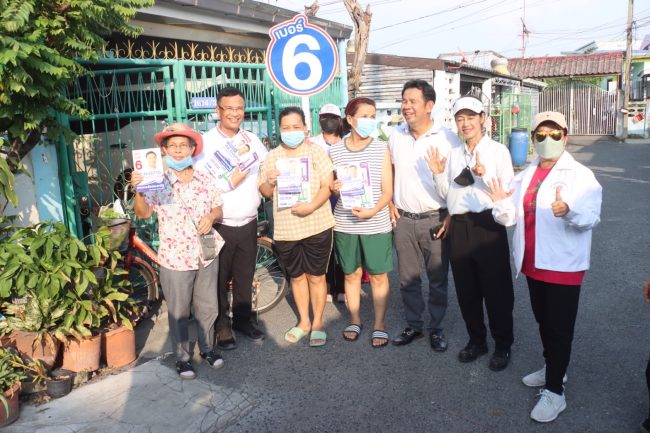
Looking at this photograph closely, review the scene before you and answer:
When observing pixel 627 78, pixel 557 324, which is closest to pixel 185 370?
pixel 557 324

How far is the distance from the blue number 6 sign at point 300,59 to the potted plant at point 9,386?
10.5 ft

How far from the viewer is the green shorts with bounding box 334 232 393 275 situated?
4.57 m

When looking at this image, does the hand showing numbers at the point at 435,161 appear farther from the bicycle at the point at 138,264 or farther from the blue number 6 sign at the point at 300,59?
the bicycle at the point at 138,264

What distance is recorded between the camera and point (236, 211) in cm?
457

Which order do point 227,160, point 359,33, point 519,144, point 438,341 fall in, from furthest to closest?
point 519,144
point 359,33
point 438,341
point 227,160

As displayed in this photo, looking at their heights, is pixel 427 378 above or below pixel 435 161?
below

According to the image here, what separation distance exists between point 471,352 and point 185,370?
219 cm

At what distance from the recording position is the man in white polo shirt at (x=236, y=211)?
447 centimetres

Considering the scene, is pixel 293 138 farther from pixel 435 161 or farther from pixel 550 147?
pixel 550 147

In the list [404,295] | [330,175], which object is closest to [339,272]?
[404,295]

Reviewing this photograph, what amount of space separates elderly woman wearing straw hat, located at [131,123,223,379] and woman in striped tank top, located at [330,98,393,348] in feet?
3.36

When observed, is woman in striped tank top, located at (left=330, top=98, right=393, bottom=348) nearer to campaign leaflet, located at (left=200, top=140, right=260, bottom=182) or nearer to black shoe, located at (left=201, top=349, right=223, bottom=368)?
campaign leaflet, located at (left=200, top=140, right=260, bottom=182)

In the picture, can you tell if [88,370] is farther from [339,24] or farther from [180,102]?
[339,24]

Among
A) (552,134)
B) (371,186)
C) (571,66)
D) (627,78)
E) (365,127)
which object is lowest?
(371,186)
